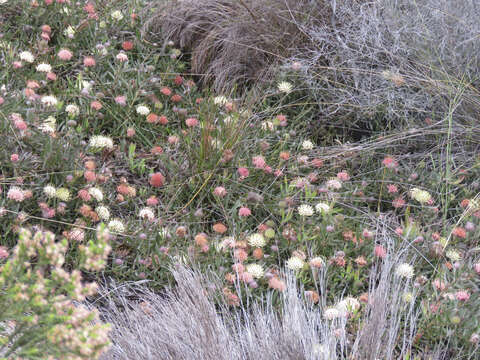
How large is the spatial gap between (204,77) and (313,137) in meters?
0.84

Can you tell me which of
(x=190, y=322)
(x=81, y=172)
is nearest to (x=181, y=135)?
(x=81, y=172)

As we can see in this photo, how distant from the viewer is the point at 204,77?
3939mm

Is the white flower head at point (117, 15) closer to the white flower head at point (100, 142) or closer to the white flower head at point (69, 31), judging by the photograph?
the white flower head at point (69, 31)

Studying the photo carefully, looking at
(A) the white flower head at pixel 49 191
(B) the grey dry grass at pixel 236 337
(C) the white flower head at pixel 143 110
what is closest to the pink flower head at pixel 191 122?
(C) the white flower head at pixel 143 110

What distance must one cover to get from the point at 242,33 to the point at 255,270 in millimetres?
1966

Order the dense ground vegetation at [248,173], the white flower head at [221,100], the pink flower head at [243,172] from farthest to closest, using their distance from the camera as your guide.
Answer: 1. the white flower head at [221,100]
2. the pink flower head at [243,172]
3. the dense ground vegetation at [248,173]

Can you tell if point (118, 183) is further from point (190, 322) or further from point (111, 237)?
point (190, 322)

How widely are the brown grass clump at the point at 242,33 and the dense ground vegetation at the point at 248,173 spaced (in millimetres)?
19

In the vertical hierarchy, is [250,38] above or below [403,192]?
above

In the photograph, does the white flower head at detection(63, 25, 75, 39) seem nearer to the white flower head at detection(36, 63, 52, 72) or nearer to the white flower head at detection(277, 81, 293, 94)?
the white flower head at detection(36, 63, 52, 72)

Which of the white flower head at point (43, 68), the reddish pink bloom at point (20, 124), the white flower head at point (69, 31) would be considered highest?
the white flower head at point (69, 31)

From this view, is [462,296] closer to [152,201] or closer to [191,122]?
[152,201]

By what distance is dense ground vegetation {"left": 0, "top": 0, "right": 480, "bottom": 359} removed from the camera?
2062 mm

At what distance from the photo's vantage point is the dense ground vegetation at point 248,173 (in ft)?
6.77
